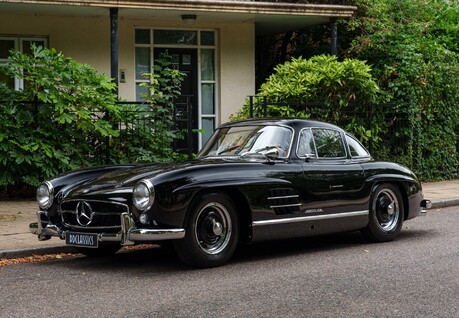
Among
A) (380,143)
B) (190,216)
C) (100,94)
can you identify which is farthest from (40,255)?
(380,143)

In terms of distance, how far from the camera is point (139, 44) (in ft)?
63.4

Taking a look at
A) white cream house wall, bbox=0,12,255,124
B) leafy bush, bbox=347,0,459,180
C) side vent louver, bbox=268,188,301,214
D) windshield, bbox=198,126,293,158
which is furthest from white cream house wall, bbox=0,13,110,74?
side vent louver, bbox=268,188,301,214

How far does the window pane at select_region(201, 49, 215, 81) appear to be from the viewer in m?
20.0

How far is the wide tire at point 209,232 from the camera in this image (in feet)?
27.7

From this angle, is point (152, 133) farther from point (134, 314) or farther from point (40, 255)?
point (134, 314)

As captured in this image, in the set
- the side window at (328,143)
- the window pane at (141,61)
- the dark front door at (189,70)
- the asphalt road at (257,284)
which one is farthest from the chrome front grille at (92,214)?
the window pane at (141,61)

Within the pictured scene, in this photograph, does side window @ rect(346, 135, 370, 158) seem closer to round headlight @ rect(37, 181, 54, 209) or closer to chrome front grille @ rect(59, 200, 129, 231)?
chrome front grille @ rect(59, 200, 129, 231)

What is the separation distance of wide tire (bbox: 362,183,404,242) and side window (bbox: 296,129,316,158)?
1.06 metres

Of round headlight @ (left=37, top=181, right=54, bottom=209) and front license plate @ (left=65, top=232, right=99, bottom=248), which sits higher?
round headlight @ (left=37, top=181, right=54, bottom=209)

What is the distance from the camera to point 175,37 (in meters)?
19.6

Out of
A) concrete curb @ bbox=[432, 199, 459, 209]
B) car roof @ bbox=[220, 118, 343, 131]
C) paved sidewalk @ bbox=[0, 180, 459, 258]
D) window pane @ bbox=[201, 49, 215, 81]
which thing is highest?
window pane @ bbox=[201, 49, 215, 81]

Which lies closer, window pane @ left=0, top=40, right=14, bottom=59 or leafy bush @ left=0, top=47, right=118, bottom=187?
leafy bush @ left=0, top=47, right=118, bottom=187

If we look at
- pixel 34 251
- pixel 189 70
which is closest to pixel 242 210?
pixel 34 251

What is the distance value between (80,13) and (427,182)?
8.51 meters
